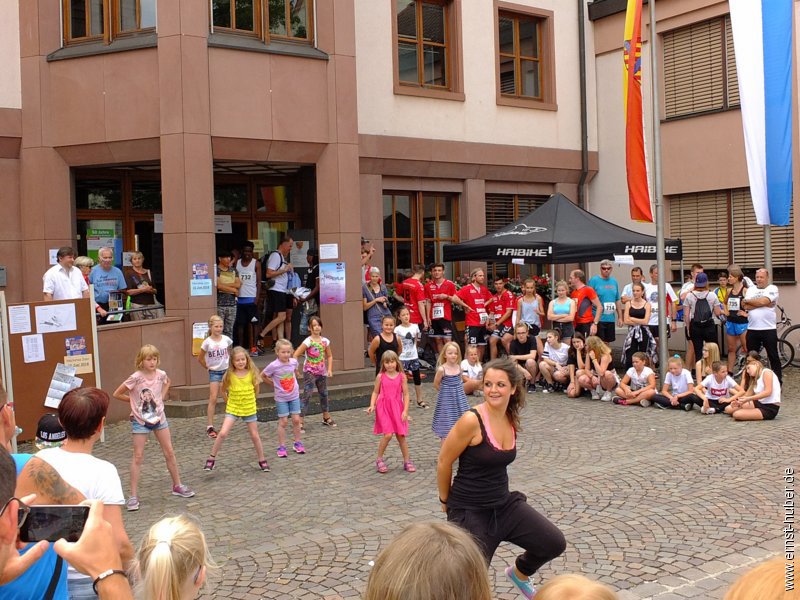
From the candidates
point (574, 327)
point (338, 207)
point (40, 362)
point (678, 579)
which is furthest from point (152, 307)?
point (678, 579)

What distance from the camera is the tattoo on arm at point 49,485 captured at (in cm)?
306

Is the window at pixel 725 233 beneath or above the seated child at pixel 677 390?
above

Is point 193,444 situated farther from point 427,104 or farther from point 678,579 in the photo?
point 427,104

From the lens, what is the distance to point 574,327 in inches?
618

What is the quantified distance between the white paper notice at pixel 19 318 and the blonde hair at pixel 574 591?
10.2m

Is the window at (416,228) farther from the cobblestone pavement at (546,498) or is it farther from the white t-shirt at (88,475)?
the white t-shirt at (88,475)

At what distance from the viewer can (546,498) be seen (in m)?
7.90

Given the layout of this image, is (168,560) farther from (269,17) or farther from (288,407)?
(269,17)

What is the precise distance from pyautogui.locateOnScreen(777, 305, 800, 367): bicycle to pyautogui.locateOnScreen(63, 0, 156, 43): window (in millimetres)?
12372

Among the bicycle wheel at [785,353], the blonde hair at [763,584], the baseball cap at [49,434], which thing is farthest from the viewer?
the bicycle wheel at [785,353]

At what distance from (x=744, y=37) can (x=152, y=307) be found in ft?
32.6

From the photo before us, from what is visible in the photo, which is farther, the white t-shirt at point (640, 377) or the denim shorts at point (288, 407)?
the white t-shirt at point (640, 377)

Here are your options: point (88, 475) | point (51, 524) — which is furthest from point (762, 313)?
point (51, 524)

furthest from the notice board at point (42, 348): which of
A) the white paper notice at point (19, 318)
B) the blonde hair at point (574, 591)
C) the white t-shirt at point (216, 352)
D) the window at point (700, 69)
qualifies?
the window at point (700, 69)
